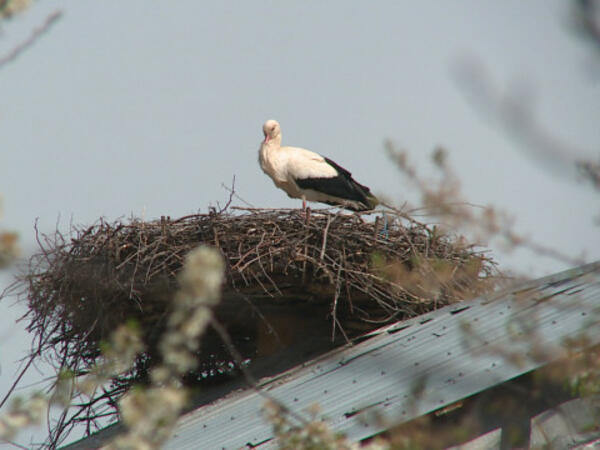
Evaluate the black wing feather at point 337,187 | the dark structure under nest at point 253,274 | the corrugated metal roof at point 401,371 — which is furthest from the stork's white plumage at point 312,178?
the corrugated metal roof at point 401,371

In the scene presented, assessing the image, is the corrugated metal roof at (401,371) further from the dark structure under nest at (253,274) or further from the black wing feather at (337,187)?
the black wing feather at (337,187)

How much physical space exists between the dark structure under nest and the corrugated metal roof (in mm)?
361

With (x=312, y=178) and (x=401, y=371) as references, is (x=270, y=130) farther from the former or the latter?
(x=401, y=371)

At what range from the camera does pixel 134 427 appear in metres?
2.44

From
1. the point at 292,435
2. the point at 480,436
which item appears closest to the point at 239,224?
the point at 480,436

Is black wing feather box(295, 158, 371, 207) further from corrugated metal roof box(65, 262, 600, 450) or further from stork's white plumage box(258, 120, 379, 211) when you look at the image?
corrugated metal roof box(65, 262, 600, 450)

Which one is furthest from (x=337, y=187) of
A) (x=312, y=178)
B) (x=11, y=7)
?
(x=11, y=7)

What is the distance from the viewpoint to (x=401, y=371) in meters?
5.31

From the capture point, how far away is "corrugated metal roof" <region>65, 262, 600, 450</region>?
4.18 m

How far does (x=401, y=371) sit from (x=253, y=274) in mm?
1503

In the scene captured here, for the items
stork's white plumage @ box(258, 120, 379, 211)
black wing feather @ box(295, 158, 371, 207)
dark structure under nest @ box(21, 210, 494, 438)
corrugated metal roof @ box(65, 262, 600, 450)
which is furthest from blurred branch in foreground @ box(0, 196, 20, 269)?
black wing feather @ box(295, 158, 371, 207)

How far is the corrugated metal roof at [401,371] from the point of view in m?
4.18

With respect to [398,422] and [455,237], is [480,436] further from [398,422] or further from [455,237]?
[455,237]

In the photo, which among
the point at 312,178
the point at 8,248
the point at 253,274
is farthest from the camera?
the point at 312,178
